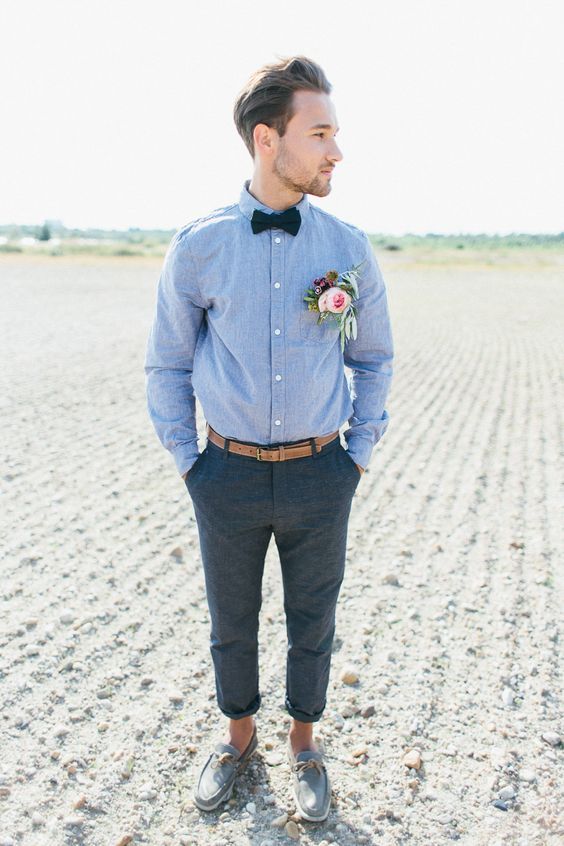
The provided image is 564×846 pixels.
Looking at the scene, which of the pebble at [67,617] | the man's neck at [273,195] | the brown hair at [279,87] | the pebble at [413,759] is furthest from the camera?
the pebble at [67,617]

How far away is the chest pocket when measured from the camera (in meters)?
2.01

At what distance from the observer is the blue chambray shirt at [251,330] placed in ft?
6.49

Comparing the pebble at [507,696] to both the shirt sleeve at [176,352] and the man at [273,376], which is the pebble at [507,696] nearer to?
the man at [273,376]

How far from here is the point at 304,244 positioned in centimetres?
202

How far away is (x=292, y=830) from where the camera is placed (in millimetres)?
2215

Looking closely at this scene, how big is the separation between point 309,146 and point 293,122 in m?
0.07

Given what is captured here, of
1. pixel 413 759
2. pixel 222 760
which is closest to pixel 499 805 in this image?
pixel 413 759

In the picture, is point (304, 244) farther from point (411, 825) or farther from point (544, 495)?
point (544, 495)

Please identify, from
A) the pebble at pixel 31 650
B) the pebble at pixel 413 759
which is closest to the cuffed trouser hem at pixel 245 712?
the pebble at pixel 413 759

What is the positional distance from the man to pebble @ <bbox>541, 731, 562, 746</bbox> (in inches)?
33.2

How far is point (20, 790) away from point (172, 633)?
3.31ft

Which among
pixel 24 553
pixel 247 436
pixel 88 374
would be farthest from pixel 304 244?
pixel 88 374

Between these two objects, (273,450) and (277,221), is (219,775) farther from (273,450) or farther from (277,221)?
(277,221)

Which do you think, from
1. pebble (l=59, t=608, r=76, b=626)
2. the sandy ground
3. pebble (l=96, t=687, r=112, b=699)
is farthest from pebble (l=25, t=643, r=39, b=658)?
pebble (l=96, t=687, r=112, b=699)
